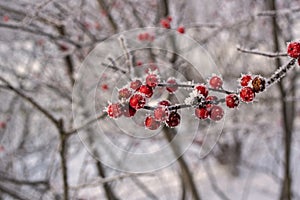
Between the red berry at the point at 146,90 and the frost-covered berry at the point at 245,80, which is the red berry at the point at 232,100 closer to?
the frost-covered berry at the point at 245,80

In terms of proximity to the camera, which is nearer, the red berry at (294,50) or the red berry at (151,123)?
the red berry at (294,50)

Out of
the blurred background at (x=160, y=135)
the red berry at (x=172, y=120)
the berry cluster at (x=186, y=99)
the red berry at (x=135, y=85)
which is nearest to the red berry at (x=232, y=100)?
the berry cluster at (x=186, y=99)

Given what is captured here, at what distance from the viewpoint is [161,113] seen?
2.57 ft

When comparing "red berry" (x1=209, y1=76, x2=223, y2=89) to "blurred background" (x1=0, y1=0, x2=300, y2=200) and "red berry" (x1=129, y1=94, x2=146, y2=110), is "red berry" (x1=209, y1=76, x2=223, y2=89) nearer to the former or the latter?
"red berry" (x1=129, y1=94, x2=146, y2=110)

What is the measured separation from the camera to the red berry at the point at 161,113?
0.78 metres

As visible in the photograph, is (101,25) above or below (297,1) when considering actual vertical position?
below

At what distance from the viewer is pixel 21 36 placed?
3.78m

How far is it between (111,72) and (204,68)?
0.36 m

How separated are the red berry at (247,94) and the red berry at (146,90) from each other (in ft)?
0.70

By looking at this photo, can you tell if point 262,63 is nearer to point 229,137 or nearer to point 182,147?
point 229,137

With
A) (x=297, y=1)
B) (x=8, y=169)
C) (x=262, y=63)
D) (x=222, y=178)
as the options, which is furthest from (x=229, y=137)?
(x=8, y=169)

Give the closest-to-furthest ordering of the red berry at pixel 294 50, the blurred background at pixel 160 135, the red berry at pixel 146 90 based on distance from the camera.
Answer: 1. the red berry at pixel 294 50
2. the red berry at pixel 146 90
3. the blurred background at pixel 160 135

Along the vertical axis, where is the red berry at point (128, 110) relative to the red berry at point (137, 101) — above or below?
below

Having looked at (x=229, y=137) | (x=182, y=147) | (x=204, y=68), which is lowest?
(x=182, y=147)
